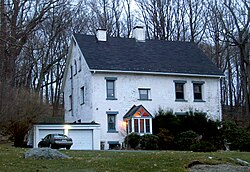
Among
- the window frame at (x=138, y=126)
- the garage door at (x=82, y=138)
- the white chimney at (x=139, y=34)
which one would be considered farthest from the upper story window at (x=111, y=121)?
the white chimney at (x=139, y=34)

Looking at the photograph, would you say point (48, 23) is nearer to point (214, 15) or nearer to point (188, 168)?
point (214, 15)

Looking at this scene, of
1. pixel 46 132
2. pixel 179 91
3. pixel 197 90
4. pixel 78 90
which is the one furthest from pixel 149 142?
pixel 78 90

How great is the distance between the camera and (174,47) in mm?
45469

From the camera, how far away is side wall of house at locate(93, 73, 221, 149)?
3812 centimetres

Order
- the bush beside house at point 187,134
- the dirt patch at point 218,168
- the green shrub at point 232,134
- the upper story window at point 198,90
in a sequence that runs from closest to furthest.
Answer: the dirt patch at point 218,168 < the bush beside house at point 187,134 < the green shrub at point 232,134 < the upper story window at point 198,90

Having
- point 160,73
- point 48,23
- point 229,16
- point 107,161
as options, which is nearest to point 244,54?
point 229,16

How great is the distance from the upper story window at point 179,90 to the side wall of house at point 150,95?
200 mm

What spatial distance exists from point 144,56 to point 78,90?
648cm

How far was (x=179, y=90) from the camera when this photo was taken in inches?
1628

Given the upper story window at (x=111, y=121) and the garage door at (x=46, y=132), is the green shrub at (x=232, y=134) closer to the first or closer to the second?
the upper story window at (x=111, y=121)

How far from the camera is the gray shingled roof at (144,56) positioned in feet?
130

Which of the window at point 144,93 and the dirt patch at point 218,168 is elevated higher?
the window at point 144,93

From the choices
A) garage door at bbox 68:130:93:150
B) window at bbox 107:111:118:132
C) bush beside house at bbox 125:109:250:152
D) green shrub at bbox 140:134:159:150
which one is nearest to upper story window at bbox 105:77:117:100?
window at bbox 107:111:118:132

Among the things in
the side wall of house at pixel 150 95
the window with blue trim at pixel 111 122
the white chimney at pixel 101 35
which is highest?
the white chimney at pixel 101 35
